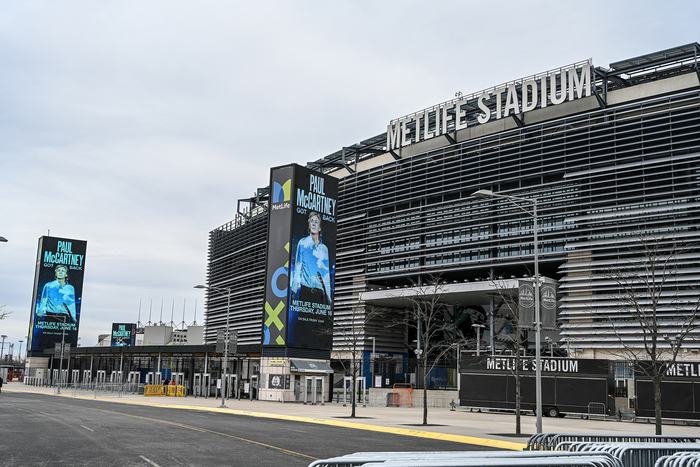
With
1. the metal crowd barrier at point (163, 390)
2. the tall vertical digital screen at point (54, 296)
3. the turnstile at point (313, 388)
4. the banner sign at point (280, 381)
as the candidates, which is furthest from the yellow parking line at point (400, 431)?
the tall vertical digital screen at point (54, 296)

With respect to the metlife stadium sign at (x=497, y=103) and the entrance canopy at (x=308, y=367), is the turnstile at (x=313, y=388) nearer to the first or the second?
the entrance canopy at (x=308, y=367)

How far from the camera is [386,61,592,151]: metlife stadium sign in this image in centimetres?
5191

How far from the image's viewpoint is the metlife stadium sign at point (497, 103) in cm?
5191

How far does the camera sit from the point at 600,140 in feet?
164

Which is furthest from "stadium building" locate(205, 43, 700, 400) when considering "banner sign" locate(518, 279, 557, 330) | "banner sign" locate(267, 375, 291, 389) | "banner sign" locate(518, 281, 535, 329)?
"banner sign" locate(518, 281, 535, 329)

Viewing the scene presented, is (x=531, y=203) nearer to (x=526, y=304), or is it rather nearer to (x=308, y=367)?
(x=308, y=367)

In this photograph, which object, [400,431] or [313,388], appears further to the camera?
[313,388]

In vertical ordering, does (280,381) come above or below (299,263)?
below

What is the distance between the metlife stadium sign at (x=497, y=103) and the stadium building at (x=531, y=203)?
16 cm

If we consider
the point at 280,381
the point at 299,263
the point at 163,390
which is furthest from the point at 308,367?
the point at 163,390

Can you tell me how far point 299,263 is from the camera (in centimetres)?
5750

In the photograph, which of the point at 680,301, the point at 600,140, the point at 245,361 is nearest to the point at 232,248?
the point at 245,361

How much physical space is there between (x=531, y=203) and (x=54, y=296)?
259 ft

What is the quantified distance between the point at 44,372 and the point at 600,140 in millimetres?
90169
